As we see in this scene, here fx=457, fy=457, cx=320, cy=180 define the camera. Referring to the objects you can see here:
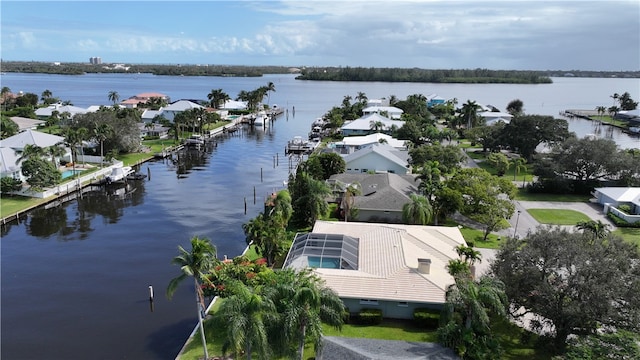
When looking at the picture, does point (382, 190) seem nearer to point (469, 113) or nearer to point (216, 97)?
point (469, 113)

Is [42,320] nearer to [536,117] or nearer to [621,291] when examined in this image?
[621,291]

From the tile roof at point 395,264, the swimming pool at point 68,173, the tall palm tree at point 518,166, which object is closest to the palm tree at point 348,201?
the tile roof at point 395,264

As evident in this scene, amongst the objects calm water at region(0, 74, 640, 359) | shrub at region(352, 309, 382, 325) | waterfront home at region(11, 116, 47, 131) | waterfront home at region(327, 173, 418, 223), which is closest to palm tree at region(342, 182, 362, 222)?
waterfront home at region(327, 173, 418, 223)

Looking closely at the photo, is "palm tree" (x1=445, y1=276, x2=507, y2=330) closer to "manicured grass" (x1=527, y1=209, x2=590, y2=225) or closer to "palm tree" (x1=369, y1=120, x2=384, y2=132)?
"manicured grass" (x1=527, y1=209, x2=590, y2=225)

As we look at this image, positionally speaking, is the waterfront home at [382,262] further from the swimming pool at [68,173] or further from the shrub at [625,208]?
the swimming pool at [68,173]

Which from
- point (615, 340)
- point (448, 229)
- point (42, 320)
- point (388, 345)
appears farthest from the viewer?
point (448, 229)

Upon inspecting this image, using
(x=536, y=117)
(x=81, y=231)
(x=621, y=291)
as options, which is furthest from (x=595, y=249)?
(x=536, y=117)

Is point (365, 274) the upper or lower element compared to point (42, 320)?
upper
